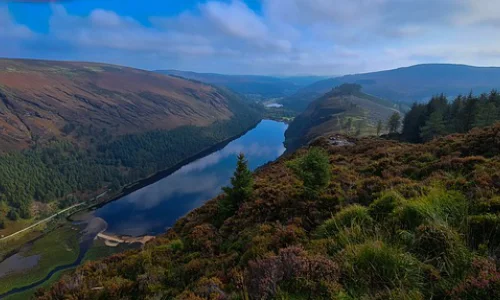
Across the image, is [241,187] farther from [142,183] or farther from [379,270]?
[142,183]

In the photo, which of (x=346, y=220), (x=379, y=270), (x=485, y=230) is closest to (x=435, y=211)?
(x=485, y=230)

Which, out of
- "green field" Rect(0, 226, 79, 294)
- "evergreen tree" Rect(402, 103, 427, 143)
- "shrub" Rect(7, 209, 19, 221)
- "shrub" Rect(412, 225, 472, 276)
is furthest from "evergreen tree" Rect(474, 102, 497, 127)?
"shrub" Rect(7, 209, 19, 221)

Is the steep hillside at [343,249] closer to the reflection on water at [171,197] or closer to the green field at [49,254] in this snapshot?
the green field at [49,254]

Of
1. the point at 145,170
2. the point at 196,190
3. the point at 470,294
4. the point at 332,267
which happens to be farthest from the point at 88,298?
the point at 145,170

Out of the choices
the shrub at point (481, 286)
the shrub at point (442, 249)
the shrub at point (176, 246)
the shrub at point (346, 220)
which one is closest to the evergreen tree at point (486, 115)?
the shrub at point (346, 220)

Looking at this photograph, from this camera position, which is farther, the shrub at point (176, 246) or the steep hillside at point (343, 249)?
the shrub at point (176, 246)

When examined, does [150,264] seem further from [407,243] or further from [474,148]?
[474,148]

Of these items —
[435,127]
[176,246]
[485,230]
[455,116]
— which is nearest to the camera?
[485,230]
